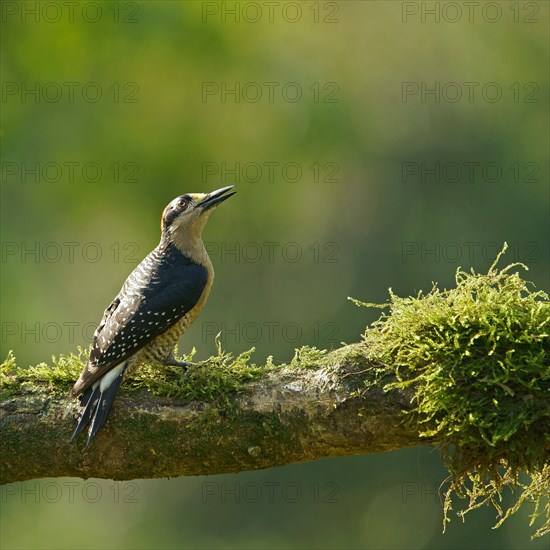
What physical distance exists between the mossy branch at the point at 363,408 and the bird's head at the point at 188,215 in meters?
1.76

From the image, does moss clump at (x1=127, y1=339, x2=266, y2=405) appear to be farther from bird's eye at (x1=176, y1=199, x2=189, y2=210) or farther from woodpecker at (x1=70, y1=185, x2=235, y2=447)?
bird's eye at (x1=176, y1=199, x2=189, y2=210)

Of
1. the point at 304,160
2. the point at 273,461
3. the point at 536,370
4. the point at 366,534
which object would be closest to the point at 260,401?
the point at 273,461

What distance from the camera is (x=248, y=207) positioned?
17.7 metres

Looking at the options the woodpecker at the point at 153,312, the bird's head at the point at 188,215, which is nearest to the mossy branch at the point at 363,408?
the woodpecker at the point at 153,312

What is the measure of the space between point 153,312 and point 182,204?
1.11 metres

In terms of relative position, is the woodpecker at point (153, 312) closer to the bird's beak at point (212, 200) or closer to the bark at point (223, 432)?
the bird's beak at point (212, 200)

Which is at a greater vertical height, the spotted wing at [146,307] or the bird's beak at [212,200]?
the bird's beak at [212,200]

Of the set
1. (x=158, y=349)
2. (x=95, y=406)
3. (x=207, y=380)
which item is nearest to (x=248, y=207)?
(x=158, y=349)

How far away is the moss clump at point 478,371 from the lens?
12.6 ft

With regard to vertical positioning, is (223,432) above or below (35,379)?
below

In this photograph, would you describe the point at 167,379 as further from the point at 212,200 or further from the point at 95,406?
the point at 212,200

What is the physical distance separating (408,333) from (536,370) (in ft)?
1.88

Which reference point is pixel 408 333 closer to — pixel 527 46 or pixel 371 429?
pixel 371 429

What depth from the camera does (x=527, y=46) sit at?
20.3m
